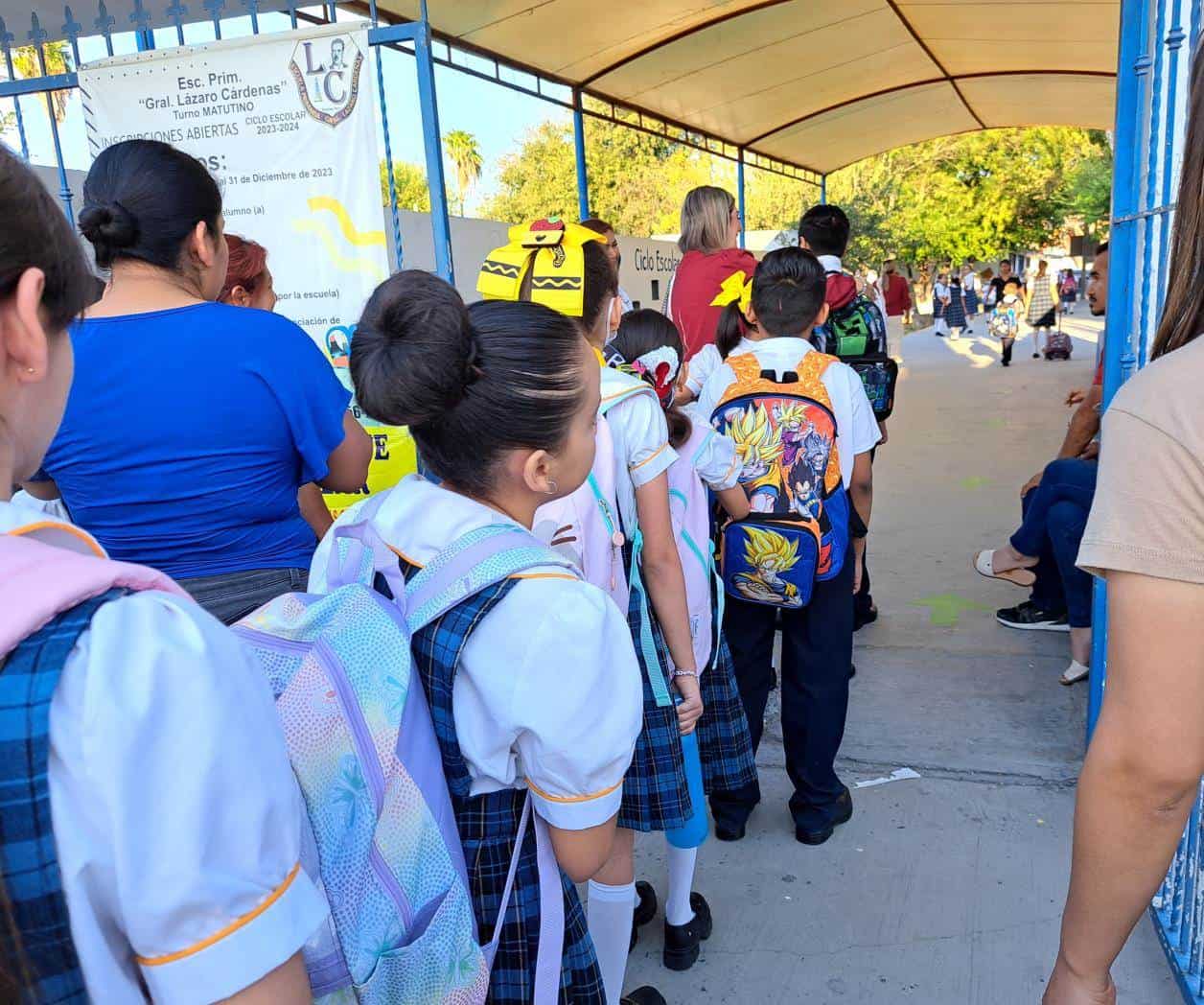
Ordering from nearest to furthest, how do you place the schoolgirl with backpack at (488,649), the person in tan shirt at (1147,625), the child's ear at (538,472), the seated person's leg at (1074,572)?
1. the person in tan shirt at (1147,625)
2. the schoolgirl with backpack at (488,649)
3. the child's ear at (538,472)
4. the seated person's leg at (1074,572)

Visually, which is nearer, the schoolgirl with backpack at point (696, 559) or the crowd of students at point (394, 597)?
the crowd of students at point (394, 597)

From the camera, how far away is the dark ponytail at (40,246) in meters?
0.73

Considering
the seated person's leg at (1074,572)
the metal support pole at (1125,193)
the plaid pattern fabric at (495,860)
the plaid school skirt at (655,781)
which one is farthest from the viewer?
the seated person's leg at (1074,572)

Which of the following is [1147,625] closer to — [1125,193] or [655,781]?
[655,781]

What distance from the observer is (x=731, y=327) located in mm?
3158

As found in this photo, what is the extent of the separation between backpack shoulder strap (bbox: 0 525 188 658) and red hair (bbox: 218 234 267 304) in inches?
74.8

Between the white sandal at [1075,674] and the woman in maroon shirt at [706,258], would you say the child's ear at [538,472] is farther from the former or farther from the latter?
the white sandal at [1075,674]

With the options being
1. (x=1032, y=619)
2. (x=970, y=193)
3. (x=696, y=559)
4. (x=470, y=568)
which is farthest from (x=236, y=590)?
(x=970, y=193)

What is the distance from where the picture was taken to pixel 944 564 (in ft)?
17.4

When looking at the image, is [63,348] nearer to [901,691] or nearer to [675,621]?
[675,621]

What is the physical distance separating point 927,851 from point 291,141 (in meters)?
3.10

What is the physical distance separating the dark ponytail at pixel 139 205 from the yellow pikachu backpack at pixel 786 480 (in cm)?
150

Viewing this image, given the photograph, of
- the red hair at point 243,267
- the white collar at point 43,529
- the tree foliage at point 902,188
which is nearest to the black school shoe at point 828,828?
the red hair at point 243,267

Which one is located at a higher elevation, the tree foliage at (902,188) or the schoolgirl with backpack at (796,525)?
the tree foliage at (902,188)
